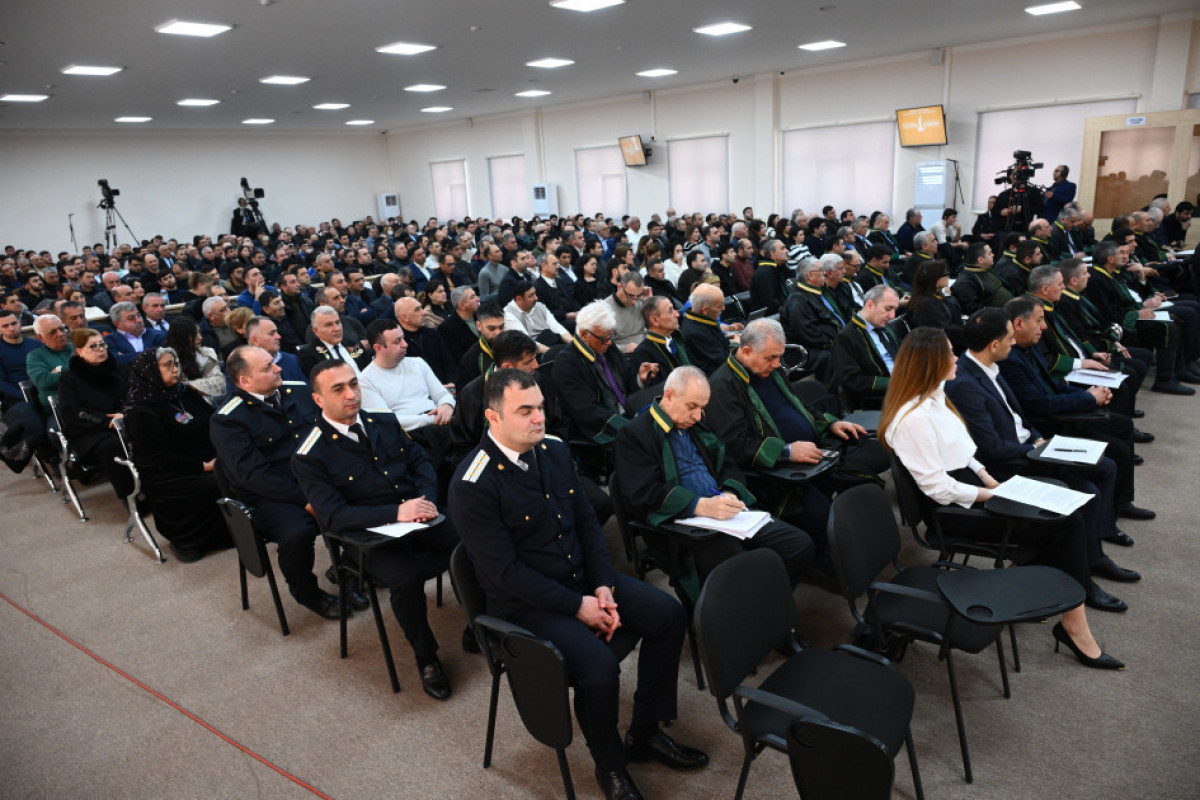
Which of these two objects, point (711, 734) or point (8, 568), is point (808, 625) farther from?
point (8, 568)

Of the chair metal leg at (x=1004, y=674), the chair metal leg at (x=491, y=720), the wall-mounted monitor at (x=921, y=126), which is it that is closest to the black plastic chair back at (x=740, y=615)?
the chair metal leg at (x=491, y=720)

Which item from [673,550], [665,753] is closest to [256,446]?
[673,550]

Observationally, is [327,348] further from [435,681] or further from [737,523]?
[737,523]

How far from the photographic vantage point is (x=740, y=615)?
2.05 metres

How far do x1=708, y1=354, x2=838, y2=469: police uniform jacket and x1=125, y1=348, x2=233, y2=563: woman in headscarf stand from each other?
2.82m

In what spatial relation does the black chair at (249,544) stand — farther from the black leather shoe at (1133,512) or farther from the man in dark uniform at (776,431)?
the black leather shoe at (1133,512)

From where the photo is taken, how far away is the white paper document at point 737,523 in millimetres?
2594

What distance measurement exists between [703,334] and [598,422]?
1.28m

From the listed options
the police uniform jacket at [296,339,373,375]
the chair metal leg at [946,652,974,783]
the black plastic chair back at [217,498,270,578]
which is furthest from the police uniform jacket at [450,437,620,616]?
the police uniform jacket at [296,339,373,375]

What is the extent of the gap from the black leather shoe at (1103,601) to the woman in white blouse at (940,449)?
259 mm

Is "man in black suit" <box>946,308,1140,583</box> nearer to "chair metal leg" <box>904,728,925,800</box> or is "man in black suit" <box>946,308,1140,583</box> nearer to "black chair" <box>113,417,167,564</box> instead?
"chair metal leg" <box>904,728,925,800</box>

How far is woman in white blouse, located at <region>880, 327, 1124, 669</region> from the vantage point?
2.78 metres

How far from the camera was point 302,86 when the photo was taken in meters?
11.7

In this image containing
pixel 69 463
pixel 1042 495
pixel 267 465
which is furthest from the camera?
pixel 69 463
